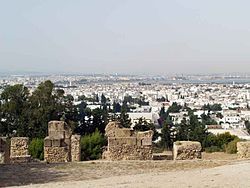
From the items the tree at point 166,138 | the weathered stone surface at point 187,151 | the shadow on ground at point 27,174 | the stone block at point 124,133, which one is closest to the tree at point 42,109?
the tree at point 166,138

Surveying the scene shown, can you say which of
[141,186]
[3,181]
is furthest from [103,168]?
[141,186]

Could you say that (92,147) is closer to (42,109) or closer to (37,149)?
(37,149)

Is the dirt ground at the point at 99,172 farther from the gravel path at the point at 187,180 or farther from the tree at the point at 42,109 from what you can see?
the tree at the point at 42,109

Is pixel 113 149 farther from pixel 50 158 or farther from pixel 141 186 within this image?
pixel 141 186

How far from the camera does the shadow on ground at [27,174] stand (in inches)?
507

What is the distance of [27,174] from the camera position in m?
13.9

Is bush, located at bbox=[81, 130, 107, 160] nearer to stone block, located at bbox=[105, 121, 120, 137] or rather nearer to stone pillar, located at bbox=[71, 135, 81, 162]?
stone block, located at bbox=[105, 121, 120, 137]

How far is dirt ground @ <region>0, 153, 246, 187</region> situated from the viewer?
11.8 meters

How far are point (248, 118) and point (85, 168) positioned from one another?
96.2 meters

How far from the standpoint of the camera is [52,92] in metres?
35.7

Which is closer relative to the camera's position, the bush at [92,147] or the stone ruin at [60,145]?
the stone ruin at [60,145]

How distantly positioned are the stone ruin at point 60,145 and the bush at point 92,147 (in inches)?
146

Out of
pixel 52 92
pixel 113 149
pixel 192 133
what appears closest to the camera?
pixel 113 149

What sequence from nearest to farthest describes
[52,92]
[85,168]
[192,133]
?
[85,168], [52,92], [192,133]
